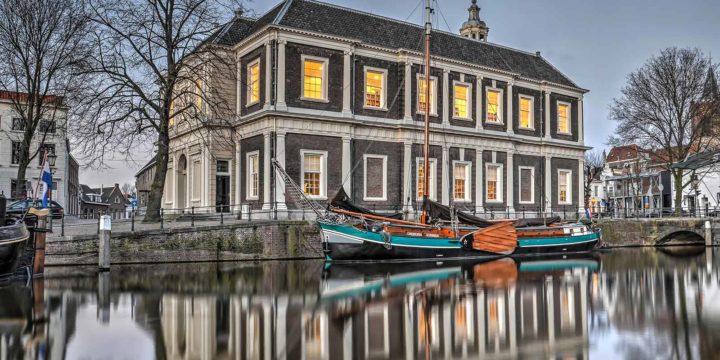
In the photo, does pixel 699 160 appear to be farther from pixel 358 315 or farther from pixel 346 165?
pixel 346 165

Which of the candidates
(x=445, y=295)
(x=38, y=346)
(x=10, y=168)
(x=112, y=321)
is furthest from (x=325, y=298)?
(x=10, y=168)

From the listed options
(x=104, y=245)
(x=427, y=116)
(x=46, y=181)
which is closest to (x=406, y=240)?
(x=427, y=116)

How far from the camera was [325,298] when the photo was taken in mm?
15398

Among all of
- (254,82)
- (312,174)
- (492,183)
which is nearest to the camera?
(312,174)

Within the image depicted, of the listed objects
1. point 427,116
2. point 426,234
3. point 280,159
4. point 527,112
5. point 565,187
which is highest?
point 527,112

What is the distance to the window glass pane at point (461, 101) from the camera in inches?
1473

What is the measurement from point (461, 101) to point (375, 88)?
6435 millimetres

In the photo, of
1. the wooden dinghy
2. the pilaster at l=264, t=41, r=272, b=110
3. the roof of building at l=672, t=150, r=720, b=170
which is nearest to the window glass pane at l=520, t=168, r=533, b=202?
the wooden dinghy

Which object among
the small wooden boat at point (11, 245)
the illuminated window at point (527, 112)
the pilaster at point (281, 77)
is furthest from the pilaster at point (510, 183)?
the small wooden boat at point (11, 245)

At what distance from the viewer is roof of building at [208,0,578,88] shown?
32.4 meters

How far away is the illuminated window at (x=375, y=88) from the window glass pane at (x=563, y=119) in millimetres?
15649

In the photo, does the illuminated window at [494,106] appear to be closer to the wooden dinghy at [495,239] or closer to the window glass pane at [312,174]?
the wooden dinghy at [495,239]

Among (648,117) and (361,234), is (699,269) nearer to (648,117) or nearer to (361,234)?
(361,234)

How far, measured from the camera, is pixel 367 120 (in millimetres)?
33250
